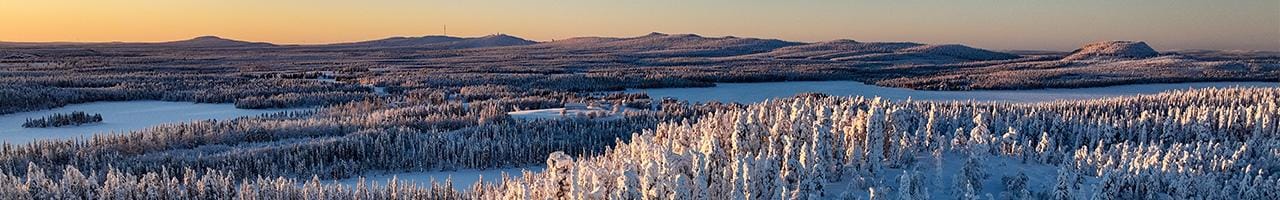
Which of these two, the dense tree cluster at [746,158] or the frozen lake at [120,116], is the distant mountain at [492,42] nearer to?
the frozen lake at [120,116]

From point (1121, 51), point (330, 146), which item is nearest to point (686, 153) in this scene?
point (330, 146)

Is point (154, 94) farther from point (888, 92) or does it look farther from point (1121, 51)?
point (1121, 51)

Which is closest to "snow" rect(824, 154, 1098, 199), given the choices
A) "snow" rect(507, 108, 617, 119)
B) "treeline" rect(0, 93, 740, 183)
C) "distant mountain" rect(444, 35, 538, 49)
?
"treeline" rect(0, 93, 740, 183)

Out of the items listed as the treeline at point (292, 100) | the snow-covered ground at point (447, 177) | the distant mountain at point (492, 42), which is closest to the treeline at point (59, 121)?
the treeline at point (292, 100)

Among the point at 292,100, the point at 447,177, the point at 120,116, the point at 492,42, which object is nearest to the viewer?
the point at 447,177

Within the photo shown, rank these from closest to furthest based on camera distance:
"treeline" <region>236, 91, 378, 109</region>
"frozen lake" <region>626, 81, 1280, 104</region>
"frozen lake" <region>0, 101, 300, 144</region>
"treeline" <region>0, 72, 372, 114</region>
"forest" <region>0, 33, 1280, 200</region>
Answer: "forest" <region>0, 33, 1280, 200</region>, "frozen lake" <region>0, 101, 300, 144</region>, "treeline" <region>0, 72, 372, 114</region>, "treeline" <region>236, 91, 378, 109</region>, "frozen lake" <region>626, 81, 1280, 104</region>

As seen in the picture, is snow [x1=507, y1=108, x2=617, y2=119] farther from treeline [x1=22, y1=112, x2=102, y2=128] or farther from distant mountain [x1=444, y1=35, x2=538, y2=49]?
distant mountain [x1=444, y1=35, x2=538, y2=49]

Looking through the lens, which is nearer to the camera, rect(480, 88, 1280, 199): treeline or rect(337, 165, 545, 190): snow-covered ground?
rect(480, 88, 1280, 199): treeline
